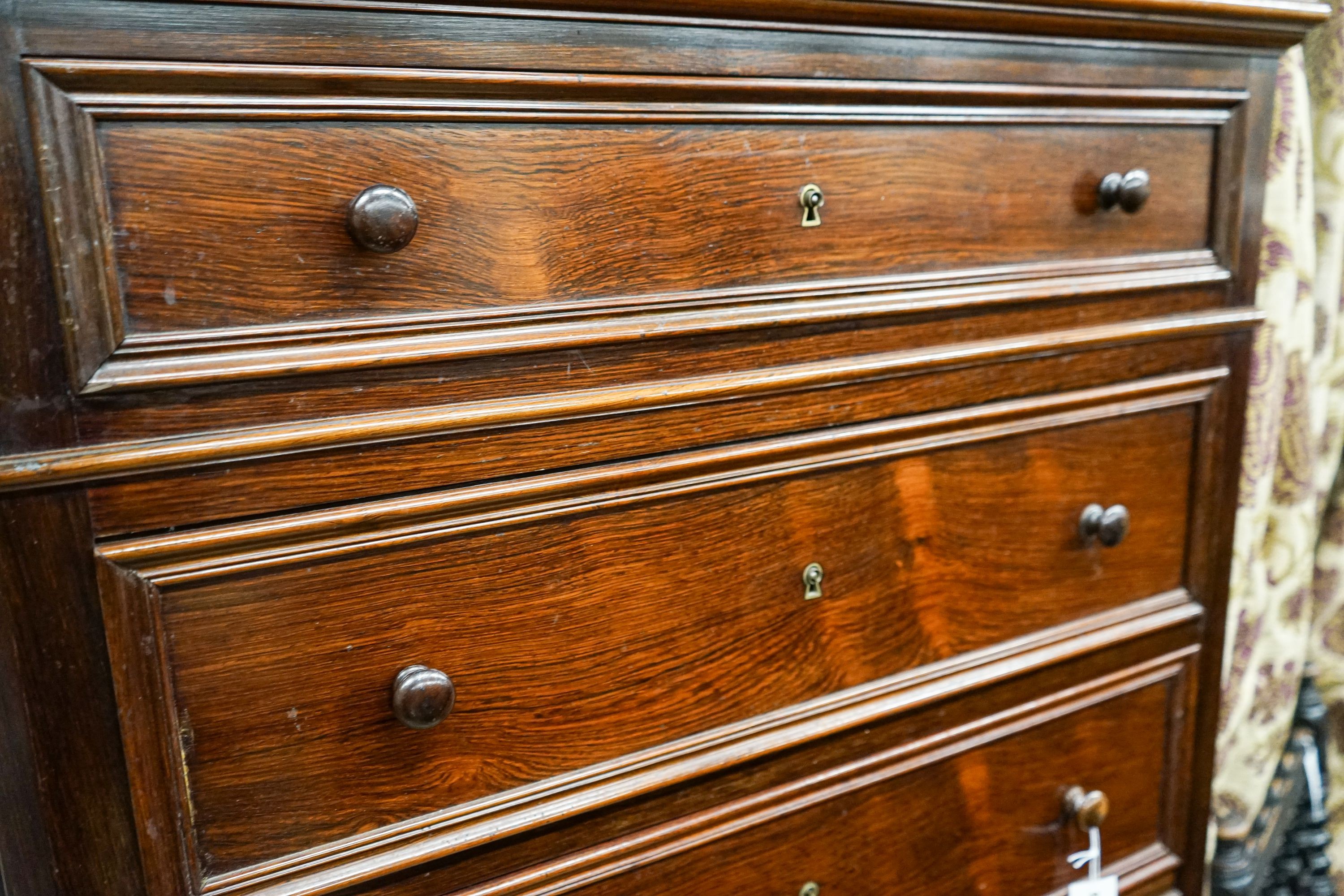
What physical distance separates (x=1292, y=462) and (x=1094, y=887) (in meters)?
0.63

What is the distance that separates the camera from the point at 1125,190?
2.43ft

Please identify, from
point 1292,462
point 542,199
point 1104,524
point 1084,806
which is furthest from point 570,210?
point 1292,462

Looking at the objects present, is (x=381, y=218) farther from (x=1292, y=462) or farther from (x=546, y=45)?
(x=1292, y=462)

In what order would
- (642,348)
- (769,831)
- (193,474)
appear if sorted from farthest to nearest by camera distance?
(769,831) → (642,348) → (193,474)

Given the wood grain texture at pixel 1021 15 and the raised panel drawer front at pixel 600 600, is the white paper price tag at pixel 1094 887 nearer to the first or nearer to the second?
the raised panel drawer front at pixel 600 600

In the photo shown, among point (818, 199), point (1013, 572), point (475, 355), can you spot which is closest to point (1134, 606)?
point (1013, 572)

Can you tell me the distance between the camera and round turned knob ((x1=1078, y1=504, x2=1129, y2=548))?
31.3 inches

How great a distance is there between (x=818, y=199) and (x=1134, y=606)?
0.48 meters

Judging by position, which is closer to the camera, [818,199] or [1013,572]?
[818,199]

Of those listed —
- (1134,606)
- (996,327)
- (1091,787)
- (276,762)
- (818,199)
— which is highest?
(818,199)

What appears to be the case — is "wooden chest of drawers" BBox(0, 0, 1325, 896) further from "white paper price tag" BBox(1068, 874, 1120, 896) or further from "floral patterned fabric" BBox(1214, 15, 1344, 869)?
"floral patterned fabric" BBox(1214, 15, 1344, 869)

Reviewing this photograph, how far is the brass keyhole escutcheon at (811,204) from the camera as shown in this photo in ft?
2.07

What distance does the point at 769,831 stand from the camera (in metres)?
0.70

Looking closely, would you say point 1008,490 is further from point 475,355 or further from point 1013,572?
point 475,355
